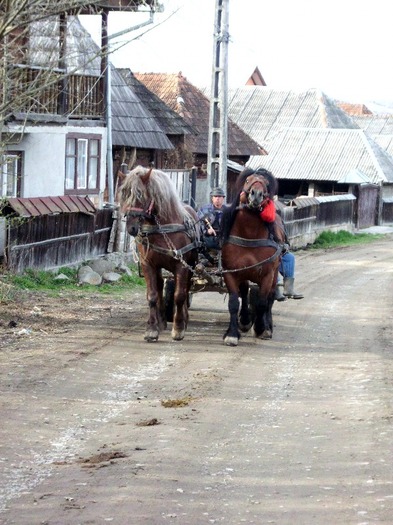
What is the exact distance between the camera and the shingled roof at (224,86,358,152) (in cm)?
5225

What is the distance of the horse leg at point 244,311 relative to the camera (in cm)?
1341

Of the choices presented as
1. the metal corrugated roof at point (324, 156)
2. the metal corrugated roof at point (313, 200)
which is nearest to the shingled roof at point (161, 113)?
the metal corrugated roof at point (313, 200)

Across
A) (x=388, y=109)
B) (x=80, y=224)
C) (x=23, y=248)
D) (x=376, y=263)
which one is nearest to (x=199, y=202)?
(x=376, y=263)

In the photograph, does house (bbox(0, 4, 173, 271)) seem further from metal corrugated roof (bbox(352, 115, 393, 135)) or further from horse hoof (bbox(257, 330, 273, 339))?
metal corrugated roof (bbox(352, 115, 393, 135))

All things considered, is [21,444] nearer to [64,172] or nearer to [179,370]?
[179,370]

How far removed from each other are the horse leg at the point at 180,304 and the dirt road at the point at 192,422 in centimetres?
16

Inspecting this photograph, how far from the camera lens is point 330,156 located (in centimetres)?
4488

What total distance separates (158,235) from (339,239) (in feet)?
78.7

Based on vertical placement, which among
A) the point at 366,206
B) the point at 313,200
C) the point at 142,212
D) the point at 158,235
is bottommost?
the point at 366,206

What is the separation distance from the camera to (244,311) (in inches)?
536

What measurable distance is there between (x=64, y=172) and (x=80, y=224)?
3.23 meters

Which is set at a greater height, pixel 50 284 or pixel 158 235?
pixel 158 235

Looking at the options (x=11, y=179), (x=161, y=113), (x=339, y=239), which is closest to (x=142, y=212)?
(x=11, y=179)

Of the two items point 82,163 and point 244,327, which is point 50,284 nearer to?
point 244,327
